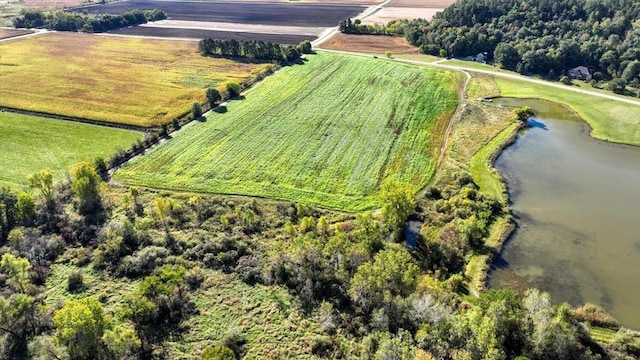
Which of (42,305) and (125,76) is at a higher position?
(125,76)

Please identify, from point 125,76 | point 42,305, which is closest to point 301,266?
point 42,305

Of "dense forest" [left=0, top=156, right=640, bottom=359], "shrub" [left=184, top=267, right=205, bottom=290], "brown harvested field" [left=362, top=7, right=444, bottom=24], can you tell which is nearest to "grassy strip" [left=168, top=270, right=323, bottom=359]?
"dense forest" [left=0, top=156, right=640, bottom=359]

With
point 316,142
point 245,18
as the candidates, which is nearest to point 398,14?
point 245,18

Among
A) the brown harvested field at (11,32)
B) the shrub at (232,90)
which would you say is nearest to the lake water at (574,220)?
the shrub at (232,90)

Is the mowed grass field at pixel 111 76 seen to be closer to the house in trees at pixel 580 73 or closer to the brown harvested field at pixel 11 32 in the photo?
the brown harvested field at pixel 11 32

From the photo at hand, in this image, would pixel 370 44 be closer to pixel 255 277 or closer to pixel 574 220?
pixel 574 220

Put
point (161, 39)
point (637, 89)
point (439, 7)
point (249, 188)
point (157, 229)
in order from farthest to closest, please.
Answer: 1. point (439, 7)
2. point (161, 39)
3. point (637, 89)
4. point (249, 188)
5. point (157, 229)

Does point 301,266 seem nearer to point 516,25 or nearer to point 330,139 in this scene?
point 330,139
